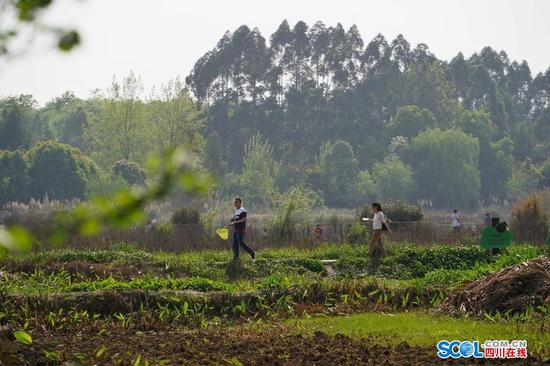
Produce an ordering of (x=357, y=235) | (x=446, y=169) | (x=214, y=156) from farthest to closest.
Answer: (x=214, y=156)
(x=446, y=169)
(x=357, y=235)

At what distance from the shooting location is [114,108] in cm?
7062

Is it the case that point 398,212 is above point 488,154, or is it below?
below

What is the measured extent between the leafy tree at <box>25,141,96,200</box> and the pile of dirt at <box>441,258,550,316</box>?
52049 mm

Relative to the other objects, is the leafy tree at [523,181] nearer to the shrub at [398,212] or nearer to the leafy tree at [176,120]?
the leafy tree at [176,120]

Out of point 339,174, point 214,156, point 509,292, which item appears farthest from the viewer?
point 214,156

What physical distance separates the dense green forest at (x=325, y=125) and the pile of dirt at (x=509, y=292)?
53596mm

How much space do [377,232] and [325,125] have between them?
258 ft

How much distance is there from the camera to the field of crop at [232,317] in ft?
27.1

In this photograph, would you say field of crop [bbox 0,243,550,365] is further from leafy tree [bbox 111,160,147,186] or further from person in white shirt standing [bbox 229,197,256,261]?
leafy tree [bbox 111,160,147,186]

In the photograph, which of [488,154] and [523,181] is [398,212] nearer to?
[523,181]

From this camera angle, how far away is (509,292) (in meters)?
11.1

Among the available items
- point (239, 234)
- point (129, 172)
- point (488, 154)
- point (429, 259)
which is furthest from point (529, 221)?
point (488, 154)

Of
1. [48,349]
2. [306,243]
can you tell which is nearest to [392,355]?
[48,349]

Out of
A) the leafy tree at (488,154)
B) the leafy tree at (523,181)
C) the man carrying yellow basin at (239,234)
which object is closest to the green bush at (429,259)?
the man carrying yellow basin at (239,234)
